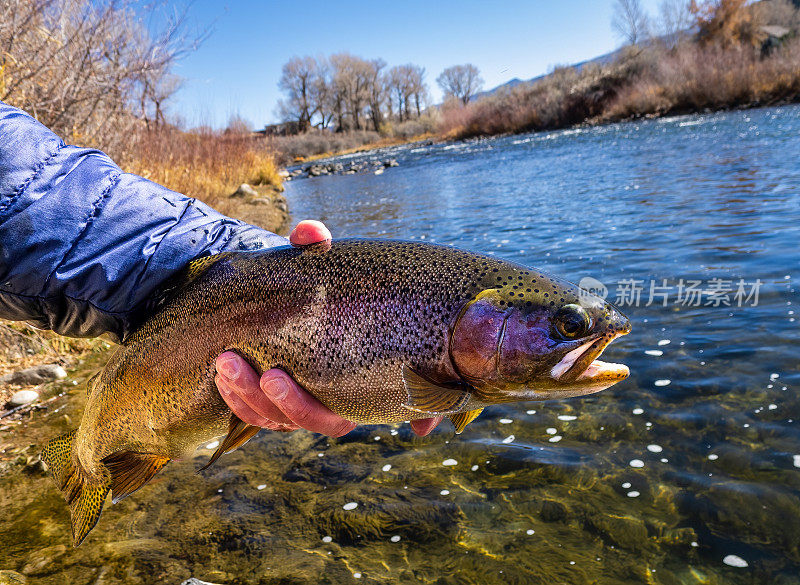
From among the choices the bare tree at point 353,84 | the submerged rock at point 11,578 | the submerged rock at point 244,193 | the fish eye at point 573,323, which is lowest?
the submerged rock at point 11,578

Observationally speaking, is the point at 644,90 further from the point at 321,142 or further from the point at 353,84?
the point at 353,84

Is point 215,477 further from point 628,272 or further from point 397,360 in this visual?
point 628,272

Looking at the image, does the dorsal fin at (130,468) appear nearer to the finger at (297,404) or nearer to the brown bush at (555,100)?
the finger at (297,404)

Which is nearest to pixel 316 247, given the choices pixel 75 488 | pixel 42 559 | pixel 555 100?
pixel 75 488

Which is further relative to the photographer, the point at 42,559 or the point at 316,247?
the point at 42,559

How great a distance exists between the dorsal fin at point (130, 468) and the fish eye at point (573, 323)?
6.20ft

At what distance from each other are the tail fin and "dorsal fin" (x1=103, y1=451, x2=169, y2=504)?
58 millimetres

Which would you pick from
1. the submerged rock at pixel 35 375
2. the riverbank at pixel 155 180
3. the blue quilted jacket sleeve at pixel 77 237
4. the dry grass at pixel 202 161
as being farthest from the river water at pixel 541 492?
the dry grass at pixel 202 161

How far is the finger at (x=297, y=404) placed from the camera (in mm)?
2227

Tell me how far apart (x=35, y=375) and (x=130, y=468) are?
170 inches

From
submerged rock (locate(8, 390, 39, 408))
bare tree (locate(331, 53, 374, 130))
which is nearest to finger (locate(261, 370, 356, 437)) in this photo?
submerged rock (locate(8, 390, 39, 408))

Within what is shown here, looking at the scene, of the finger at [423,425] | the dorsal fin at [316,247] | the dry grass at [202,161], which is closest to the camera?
the dorsal fin at [316,247]

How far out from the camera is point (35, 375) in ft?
19.4

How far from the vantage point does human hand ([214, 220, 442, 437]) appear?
223 centimetres
